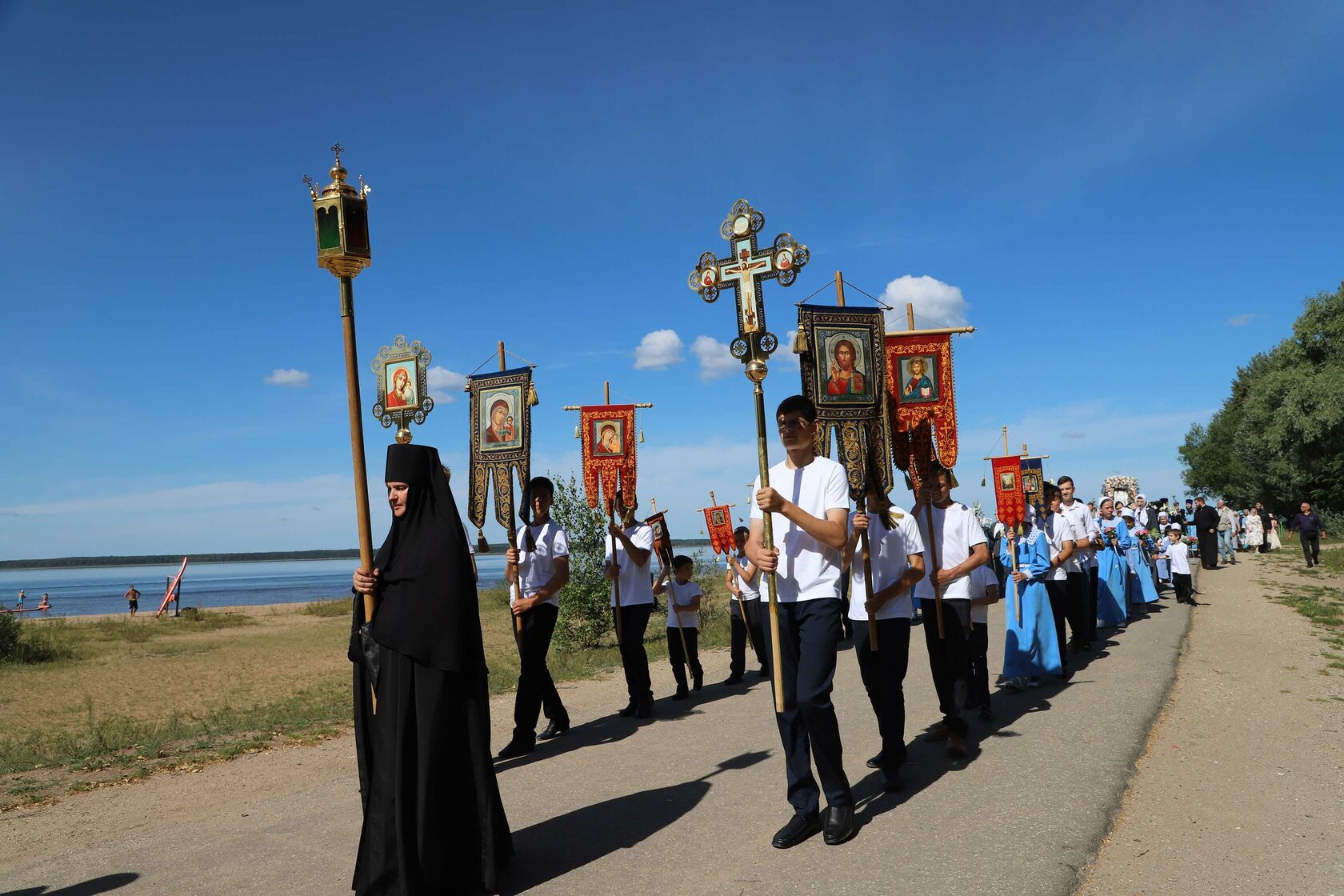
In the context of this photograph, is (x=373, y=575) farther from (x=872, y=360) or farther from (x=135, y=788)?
(x=872, y=360)

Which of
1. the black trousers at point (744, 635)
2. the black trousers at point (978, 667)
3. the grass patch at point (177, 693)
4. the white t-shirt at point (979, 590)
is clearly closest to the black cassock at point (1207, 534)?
the grass patch at point (177, 693)

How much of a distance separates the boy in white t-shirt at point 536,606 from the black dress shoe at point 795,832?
3.19 meters

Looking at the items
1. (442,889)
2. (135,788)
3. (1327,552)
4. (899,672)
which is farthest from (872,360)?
(1327,552)

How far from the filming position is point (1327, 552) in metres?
28.0

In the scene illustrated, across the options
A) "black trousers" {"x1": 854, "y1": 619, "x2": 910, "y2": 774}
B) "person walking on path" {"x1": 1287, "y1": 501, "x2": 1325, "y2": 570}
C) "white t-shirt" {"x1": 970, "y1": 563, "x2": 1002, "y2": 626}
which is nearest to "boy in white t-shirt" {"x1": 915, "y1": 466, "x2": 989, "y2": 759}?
"white t-shirt" {"x1": 970, "y1": 563, "x2": 1002, "y2": 626}

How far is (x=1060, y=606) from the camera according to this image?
10.2 m

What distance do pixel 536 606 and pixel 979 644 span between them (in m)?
3.70

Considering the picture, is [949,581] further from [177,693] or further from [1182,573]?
[177,693]

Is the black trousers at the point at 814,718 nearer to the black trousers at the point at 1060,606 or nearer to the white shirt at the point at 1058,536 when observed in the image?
the black trousers at the point at 1060,606

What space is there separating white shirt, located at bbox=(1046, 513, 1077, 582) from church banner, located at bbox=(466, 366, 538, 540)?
583 cm

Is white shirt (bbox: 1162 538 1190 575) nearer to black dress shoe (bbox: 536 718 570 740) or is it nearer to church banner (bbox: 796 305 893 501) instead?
church banner (bbox: 796 305 893 501)

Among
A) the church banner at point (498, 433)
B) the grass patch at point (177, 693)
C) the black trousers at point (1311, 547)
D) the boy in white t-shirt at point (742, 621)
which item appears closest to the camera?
the grass patch at point (177, 693)

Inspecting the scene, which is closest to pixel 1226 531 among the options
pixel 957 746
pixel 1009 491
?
pixel 1009 491

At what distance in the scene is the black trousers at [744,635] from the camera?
35.5ft
